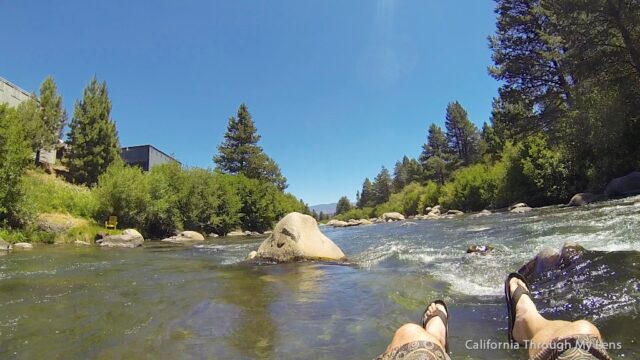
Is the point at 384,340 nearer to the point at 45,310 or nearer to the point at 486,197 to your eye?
the point at 45,310

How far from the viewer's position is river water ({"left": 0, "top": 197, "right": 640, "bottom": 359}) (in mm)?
4004

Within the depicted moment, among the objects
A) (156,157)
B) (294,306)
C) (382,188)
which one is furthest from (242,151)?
(382,188)

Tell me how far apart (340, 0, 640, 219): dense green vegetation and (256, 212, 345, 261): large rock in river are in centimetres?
1928

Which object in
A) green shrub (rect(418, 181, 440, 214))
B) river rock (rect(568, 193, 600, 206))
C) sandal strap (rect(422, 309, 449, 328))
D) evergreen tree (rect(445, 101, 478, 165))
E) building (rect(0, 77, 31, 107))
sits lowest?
sandal strap (rect(422, 309, 449, 328))

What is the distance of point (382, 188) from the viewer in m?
126

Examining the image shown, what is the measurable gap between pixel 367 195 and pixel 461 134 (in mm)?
52325

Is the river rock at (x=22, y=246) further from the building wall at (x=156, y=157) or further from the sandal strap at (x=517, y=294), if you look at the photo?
the building wall at (x=156, y=157)

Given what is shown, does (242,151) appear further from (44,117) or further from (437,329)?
(437,329)

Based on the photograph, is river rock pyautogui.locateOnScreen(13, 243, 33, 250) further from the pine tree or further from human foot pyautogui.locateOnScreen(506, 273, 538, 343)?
the pine tree

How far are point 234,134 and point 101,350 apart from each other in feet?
206

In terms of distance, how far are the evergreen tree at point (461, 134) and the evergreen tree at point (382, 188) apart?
128 feet

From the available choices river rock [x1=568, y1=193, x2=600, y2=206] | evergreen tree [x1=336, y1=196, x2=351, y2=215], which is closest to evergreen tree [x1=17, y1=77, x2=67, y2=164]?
A: river rock [x1=568, y1=193, x2=600, y2=206]

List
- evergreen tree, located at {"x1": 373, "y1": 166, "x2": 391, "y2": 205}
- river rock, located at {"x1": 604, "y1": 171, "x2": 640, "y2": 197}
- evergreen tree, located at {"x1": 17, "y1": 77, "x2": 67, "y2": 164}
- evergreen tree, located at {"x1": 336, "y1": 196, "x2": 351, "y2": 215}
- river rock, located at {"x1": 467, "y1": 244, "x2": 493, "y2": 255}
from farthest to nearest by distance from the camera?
evergreen tree, located at {"x1": 336, "y1": 196, "x2": 351, "y2": 215} < evergreen tree, located at {"x1": 373, "y1": 166, "x2": 391, "y2": 205} < evergreen tree, located at {"x1": 17, "y1": 77, "x2": 67, "y2": 164} < river rock, located at {"x1": 604, "y1": 171, "x2": 640, "y2": 197} < river rock, located at {"x1": 467, "y1": 244, "x2": 493, "y2": 255}

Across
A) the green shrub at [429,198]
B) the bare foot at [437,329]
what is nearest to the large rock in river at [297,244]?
the bare foot at [437,329]
